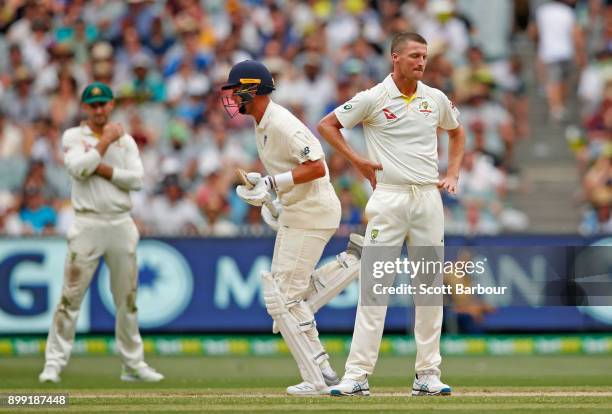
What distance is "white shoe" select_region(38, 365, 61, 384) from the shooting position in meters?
11.3

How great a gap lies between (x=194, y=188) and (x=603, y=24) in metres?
6.69

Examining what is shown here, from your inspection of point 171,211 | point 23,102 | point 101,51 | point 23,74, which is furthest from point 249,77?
point 23,74

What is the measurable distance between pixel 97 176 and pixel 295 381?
7.68ft

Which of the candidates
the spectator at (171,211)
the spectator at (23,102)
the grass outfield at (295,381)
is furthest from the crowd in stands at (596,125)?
the spectator at (23,102)

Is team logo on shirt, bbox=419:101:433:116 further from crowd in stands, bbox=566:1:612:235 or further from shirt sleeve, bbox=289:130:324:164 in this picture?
crowd in stands, bbox=566:1:612:235

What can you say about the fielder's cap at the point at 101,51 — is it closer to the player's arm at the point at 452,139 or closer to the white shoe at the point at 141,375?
the white shoe at the point at 141,375

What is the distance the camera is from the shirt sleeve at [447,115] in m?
9.44

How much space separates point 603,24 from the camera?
1961 cm

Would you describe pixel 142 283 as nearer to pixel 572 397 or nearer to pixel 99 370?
pixel 99 370

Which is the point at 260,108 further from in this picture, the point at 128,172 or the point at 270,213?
the point at 128,172

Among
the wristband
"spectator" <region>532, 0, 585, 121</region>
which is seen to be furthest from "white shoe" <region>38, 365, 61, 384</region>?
"spectator" <region>532, 0, 585, 121</region>

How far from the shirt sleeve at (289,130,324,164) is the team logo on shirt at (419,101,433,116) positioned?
771 millimetres

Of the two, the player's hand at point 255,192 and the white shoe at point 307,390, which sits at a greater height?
the player's hand at point 255,192

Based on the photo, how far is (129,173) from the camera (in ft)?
37.2
